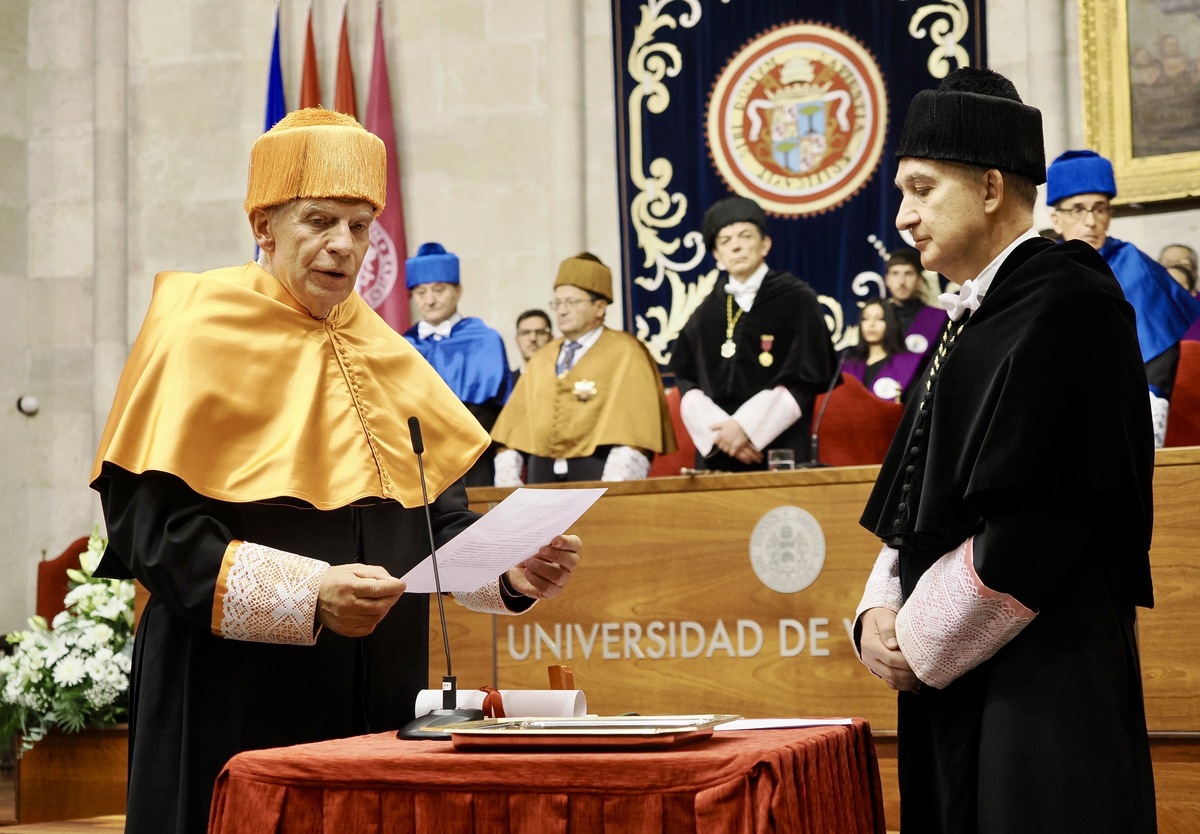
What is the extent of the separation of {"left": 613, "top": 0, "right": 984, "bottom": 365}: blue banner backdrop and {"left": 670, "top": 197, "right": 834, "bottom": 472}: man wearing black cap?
9.05 ft

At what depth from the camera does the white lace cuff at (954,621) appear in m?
2.29

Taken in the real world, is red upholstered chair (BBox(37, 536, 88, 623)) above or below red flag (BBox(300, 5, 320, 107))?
below

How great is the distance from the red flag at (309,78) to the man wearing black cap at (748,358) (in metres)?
4.67

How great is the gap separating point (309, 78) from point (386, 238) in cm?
130

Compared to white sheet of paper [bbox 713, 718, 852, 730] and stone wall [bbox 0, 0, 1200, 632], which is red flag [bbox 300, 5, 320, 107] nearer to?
stone wall [bbox 0, 0, 1200, 632]

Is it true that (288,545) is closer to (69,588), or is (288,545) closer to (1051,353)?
(1051,353)

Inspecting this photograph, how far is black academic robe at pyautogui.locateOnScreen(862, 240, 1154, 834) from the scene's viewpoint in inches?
88.6

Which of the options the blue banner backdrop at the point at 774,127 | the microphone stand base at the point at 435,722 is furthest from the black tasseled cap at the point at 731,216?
the microphone stand base at the point at 435,722

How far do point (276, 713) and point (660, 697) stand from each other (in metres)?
2.19

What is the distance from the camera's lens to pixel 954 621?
2.32 meters

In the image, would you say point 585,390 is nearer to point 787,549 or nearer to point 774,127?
point 787,549

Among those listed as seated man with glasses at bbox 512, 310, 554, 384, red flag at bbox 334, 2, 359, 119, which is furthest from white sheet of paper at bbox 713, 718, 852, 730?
red flag at bbox 334, 2, 359, 119

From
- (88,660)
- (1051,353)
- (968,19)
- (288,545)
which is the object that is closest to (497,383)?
(88,660)

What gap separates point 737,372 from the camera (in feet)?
21.0
